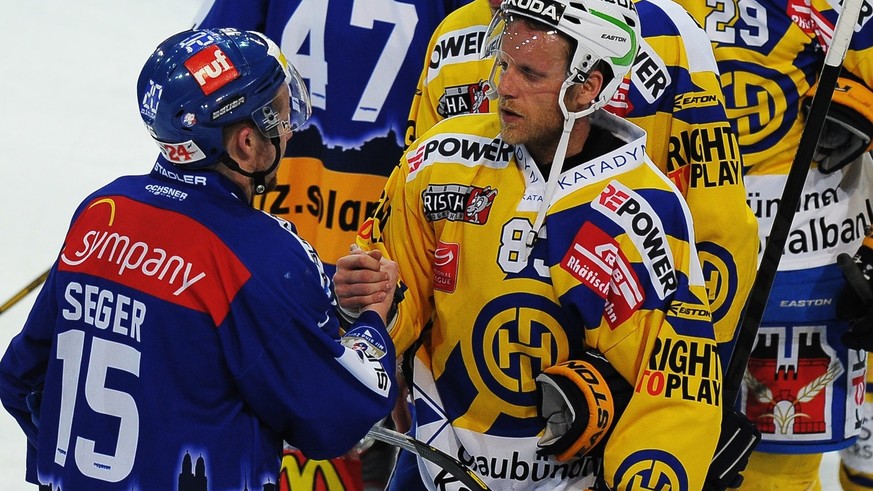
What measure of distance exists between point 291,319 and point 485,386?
50 cm

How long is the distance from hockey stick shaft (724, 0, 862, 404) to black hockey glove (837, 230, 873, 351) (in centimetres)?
59

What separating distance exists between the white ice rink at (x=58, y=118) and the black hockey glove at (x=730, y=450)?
1.57 m

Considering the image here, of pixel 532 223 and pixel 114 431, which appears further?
pixel 532 223

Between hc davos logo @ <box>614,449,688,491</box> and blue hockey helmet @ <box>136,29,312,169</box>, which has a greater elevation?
blue hockey helmet @ <box>136,29,312,169</box>

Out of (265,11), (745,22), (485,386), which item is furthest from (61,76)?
(485,386)

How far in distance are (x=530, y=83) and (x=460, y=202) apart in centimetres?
23

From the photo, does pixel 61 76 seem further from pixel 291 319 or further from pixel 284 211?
pixel 291 319

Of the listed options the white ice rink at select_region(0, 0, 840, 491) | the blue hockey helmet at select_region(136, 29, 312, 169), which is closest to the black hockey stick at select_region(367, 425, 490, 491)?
the blue hockey helmet at select_region(136, 29, 312, 169)

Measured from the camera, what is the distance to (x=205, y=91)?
190 centimetres

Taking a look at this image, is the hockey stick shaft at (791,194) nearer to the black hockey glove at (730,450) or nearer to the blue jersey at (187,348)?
the black hockey glove at (730,450)

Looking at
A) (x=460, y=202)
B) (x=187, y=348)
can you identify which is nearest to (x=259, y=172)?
(x=187, y=348)

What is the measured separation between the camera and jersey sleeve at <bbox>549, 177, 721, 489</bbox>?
85.6 inches

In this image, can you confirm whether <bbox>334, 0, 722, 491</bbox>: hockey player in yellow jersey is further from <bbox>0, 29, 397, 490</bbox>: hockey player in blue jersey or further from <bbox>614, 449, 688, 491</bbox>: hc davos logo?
<bbox>0, 29, 397, 490</bbox>: hockey player in blue jersey

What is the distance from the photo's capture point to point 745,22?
2.97 metres
